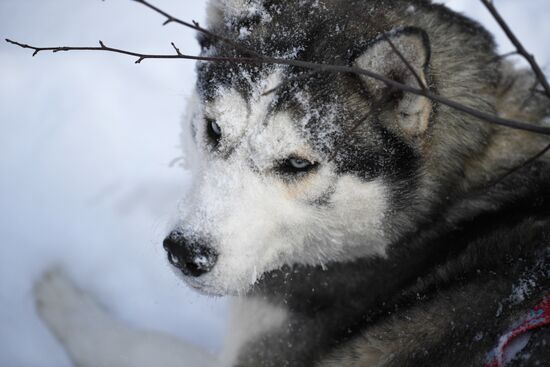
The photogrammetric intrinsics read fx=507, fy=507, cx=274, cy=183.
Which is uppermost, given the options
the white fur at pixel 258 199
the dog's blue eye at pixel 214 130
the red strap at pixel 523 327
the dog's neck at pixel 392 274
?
the dog's blue eye at pixel 214 130

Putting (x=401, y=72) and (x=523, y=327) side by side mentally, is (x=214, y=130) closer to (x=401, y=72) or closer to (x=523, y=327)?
(x=401, y=72)

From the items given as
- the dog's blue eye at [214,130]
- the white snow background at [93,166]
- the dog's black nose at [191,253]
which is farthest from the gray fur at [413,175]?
the white snow background at [93,166]

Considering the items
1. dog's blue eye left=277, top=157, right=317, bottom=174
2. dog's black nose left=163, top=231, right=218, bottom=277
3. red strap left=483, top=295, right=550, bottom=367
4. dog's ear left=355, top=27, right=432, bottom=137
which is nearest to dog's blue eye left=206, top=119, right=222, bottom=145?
dog's blue eye left=277, top=157, right=317, bottom=174

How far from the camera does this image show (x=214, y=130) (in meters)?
2.12

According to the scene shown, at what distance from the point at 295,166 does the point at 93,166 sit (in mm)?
1998

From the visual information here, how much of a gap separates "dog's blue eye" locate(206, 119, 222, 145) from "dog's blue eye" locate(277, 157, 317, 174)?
31cm

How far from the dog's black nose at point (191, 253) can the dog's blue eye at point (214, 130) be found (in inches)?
17.4

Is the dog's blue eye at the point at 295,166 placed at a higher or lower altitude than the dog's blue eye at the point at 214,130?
lower

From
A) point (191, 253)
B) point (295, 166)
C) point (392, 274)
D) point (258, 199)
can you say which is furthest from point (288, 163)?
point (392, 274)

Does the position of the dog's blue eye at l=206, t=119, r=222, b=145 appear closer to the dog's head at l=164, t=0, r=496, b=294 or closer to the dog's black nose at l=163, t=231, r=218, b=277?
the dog's head at l=164, t=0, r=496, b=294

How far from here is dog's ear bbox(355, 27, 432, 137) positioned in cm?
174

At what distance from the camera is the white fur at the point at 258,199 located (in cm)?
188

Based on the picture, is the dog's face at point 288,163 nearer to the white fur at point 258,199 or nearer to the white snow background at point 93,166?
the white fur at point 258,199

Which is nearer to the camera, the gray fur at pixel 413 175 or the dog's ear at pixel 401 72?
the dog's ear at pixel 401 72
